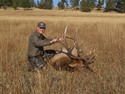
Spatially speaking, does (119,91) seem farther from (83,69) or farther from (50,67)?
(50,67)

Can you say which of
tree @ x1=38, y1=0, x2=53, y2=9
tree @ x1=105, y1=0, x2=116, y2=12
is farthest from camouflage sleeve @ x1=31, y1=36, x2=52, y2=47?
tree @ x1=38, y1=0, x2=53, y2=9

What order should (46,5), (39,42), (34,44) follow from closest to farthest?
1. (39,42)
2. (34,44)
3. (46,5)

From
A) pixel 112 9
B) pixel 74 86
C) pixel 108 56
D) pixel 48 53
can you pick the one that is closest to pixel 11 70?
pixel 48 53

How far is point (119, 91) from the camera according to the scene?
91.0 inches

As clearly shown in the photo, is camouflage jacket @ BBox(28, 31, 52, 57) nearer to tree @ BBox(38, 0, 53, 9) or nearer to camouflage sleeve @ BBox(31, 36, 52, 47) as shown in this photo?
camouflage sleeve @ BBox(31, 36, 52, 47)

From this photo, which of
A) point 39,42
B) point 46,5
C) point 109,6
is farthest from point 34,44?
point 46,5

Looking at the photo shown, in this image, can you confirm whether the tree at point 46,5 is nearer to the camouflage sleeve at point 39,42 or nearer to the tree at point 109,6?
the tree at point 109,6

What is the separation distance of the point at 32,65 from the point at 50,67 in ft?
1.79

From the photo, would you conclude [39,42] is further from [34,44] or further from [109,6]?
[109,6]

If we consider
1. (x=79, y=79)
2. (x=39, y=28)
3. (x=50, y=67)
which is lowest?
(x=79, y=79)

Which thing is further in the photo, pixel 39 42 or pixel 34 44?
pixel 34 44

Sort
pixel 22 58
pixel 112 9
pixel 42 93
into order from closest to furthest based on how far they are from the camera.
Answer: pixel 42 93
pixel 22 58
pixel 112 9

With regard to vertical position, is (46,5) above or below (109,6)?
above

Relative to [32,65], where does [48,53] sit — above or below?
above
